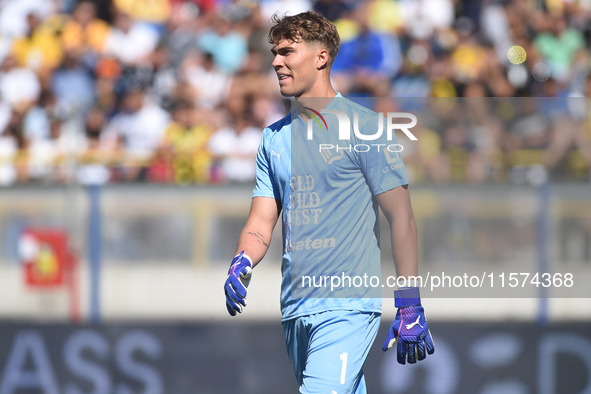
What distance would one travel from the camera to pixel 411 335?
122 inches

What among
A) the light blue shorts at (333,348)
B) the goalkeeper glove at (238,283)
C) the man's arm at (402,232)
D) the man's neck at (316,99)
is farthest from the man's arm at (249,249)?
the man's arm at (402,232)

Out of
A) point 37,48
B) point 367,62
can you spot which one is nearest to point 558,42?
point 367,62

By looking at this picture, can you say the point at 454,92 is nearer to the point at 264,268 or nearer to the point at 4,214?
the point at 264,268

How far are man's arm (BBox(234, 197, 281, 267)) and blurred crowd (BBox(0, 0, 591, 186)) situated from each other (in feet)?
6.35

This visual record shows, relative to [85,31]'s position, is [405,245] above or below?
below

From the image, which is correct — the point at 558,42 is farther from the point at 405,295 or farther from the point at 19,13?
the point at 19,13

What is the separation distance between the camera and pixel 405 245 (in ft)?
10.4

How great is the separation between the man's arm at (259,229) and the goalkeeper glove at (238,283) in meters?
0.08

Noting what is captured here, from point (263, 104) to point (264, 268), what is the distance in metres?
1.96

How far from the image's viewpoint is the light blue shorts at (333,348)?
3.17 meters

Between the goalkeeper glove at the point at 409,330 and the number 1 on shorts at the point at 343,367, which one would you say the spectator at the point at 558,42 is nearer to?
the goalkeeper glove at the point at 409,330

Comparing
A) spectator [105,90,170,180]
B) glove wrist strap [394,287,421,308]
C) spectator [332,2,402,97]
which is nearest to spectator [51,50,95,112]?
spectator [105,90,170,180]

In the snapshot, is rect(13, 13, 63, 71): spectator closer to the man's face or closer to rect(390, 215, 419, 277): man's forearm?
the man's face

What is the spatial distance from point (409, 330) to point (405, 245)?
0.34 meters
